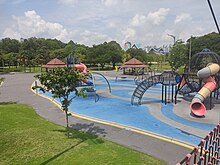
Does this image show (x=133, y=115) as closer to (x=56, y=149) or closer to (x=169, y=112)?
(x=169, y=112)

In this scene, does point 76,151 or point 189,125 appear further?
point 189,125

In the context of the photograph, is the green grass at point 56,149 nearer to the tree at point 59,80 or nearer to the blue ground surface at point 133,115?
the tree at point 59,80

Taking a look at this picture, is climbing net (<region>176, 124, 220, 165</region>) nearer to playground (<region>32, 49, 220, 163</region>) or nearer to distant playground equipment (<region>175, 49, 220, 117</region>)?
playground (<region>32, 49, 220, 163</region>)

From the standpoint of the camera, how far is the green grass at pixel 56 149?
7.66 metres

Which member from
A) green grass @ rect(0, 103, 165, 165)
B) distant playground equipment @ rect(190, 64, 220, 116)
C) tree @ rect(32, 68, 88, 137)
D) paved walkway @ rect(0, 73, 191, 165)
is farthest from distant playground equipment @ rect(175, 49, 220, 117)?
tree @ rect(32, 68, 88, 137)

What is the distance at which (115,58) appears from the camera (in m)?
59.6

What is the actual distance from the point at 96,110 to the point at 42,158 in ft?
30.3

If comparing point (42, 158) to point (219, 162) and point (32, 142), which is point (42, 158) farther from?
point (219, 162)

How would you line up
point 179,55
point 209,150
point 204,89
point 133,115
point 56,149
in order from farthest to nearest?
point 179,55, point 204,89, point 133,115, point 56,149, point 209,150

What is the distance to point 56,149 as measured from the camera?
866cm

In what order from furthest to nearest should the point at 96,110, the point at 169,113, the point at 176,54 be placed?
the point at 176,54 < the point at 96,110 < the point at 169,113

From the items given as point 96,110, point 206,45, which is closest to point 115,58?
point 206,45

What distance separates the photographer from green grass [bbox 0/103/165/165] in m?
7.66

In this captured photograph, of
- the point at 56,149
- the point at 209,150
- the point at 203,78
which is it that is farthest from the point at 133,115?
the point at 209,150
